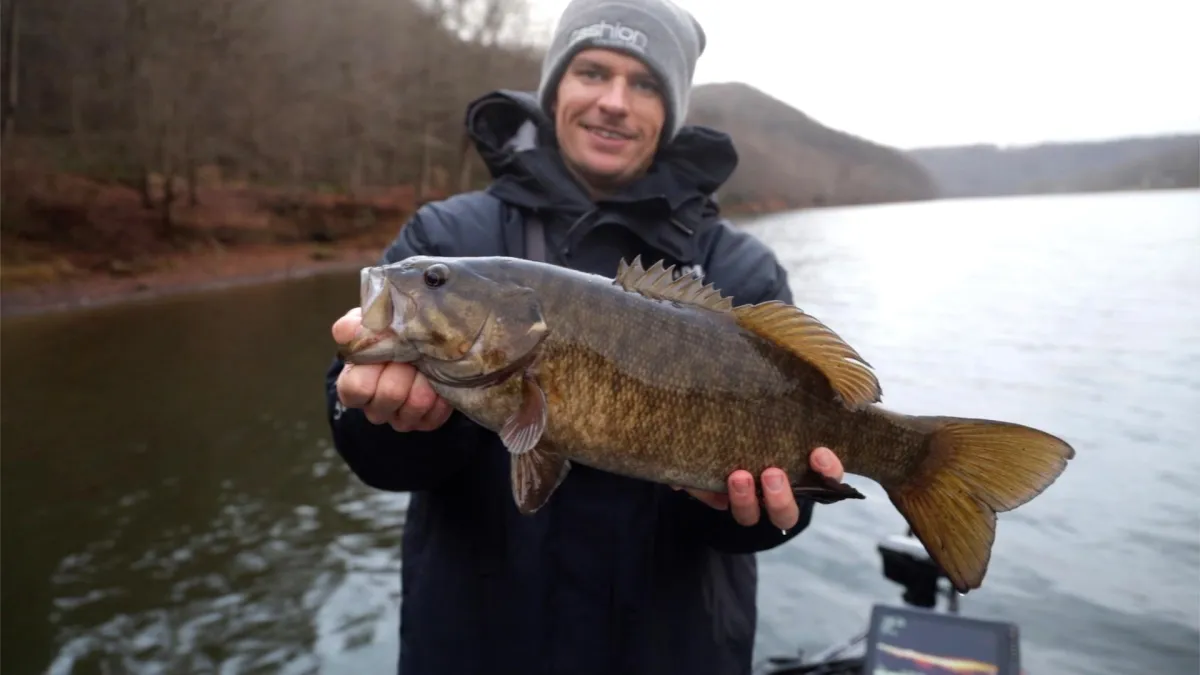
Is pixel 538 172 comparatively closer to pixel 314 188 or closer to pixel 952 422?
pixel 952 422

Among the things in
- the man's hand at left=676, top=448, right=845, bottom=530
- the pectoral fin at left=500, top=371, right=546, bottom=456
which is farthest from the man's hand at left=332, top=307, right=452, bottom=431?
the man's hand at left=676, top=448, right=845, bottom=530

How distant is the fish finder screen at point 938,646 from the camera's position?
153 inches

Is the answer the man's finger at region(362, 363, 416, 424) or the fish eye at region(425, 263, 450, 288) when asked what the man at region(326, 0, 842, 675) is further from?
the fish eye at region(425, 263, 450, 288)

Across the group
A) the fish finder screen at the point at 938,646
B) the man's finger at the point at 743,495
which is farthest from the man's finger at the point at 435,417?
the fish finder screen at the point at 938,646

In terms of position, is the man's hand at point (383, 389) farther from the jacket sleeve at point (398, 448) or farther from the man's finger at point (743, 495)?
the man's finger at point (743, 495)

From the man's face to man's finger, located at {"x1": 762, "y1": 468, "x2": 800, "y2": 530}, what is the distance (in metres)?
1.39

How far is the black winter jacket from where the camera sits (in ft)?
9.39

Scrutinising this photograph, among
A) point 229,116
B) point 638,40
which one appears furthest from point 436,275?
point 229,116

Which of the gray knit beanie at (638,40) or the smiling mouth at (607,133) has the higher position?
the gray knit beanie at (638,40)

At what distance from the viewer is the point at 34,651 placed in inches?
257

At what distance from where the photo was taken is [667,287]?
2.59 metres

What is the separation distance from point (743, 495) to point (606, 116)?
1.55 meters

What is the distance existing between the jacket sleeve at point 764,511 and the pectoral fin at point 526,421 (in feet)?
2.68

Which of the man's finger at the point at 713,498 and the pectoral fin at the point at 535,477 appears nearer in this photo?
the pectoral fin at the point at 535,477
